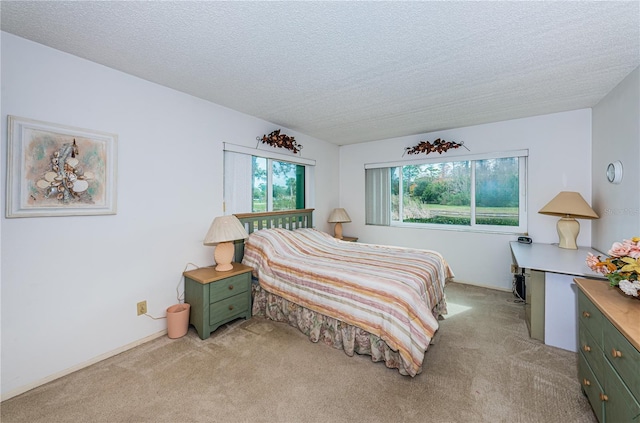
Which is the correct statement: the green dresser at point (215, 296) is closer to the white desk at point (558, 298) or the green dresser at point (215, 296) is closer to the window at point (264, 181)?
the window at point (264, 181)

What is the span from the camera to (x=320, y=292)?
7.84 ft

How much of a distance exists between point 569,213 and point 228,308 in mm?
3768

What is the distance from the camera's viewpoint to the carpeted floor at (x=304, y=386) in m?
1.61

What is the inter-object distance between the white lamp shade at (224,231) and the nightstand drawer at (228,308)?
0.61 m

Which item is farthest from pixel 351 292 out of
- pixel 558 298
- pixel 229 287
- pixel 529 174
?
pixel 529 174

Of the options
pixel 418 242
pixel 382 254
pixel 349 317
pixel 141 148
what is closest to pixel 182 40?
pixel 141 148

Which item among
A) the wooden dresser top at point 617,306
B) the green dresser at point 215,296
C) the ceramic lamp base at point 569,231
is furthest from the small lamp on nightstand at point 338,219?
the wooden dresser top at point 617,306

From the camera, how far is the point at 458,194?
13.4 feet

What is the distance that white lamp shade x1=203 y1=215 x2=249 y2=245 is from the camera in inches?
103

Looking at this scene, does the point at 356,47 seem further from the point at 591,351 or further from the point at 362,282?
the point at 591,351

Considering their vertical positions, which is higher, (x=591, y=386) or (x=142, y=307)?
(x=142, y=307)

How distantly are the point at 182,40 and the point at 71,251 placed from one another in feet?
5.87

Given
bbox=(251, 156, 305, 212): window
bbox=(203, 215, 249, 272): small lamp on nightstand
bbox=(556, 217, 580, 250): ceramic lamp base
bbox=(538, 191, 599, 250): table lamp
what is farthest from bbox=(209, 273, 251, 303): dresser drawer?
bbox=(556, 217, 580, 250): ceramic lamp base

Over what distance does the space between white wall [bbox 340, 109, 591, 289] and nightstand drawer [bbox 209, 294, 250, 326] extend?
9.21 ft
